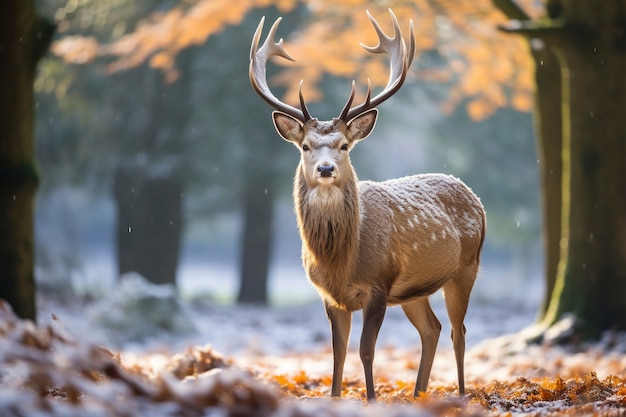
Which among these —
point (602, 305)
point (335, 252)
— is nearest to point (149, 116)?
point (602, 305)

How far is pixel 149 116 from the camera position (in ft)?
54.2

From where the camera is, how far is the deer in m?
5.41

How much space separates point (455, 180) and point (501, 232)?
16.0 m

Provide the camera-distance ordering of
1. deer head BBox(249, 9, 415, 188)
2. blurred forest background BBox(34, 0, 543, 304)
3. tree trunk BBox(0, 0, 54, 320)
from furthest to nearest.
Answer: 1. blurred forest background BBox(34, 0, 543, 304)
2. tree trunk BBox(0, 0, 54, 320)
3. deer head BBox(249, 9, 415, 188)

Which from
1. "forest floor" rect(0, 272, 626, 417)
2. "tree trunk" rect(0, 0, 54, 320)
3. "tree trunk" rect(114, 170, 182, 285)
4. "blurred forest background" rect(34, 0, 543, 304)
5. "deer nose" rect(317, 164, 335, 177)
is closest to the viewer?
"forest floor" rect(0, 272, 626, 417)

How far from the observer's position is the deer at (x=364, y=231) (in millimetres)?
5410

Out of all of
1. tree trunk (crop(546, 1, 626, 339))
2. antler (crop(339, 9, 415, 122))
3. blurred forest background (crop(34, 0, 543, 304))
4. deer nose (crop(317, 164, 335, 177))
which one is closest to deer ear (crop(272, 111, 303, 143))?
antler (crop(339, 9, 415, 122))

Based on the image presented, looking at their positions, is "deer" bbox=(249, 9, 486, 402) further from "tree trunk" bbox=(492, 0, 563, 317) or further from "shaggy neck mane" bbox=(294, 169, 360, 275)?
"tree trunk" bbox=(492, 0, 563, 317)

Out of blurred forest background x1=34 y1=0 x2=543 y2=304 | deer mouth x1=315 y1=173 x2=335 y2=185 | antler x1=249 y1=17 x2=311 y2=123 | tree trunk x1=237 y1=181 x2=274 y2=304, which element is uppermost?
antler x1=249 y1=17 x2=311 y2=123

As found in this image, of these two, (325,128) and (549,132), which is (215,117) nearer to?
(549,132)

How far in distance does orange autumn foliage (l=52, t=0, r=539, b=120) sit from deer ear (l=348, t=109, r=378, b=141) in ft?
22.3

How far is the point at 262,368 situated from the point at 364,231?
2.33 m

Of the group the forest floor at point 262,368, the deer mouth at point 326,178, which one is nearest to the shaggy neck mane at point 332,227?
the deer mouth at point 326,178

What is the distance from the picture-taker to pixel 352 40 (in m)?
13.9
